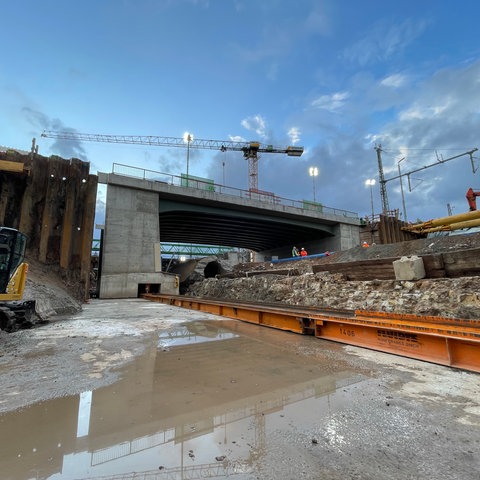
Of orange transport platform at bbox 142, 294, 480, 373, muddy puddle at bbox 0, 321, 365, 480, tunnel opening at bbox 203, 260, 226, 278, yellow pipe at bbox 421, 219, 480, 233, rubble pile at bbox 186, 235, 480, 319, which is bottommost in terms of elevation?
muddy puddle at bbox 0, 321, 365, 480

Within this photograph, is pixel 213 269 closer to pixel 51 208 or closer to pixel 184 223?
pixel 184 223

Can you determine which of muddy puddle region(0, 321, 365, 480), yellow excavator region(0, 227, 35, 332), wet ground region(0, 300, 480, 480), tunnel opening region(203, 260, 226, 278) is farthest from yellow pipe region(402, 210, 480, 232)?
yellow excavator region(0, 227, 35, 332)

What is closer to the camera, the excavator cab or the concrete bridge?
the excavator cab

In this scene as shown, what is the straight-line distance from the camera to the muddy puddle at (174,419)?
6.43 feet

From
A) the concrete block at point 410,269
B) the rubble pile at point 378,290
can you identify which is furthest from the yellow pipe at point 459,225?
the concrete block at point 410,269

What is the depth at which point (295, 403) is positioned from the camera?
2945 mm

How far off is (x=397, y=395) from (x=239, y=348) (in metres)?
2.84

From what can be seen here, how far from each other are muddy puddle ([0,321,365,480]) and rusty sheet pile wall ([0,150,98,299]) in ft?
43.6

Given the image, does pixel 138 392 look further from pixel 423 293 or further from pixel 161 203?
pixel 161 203

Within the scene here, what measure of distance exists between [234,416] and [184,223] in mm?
28218

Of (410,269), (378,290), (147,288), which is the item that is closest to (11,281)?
(378,290)

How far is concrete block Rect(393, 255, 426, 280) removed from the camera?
8336 mm

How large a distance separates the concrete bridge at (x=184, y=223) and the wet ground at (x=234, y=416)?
1549cm

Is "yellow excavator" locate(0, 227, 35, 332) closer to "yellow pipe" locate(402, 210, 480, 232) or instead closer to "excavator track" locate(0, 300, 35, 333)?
"excavator track" locate(0, 300, 35, 333)
